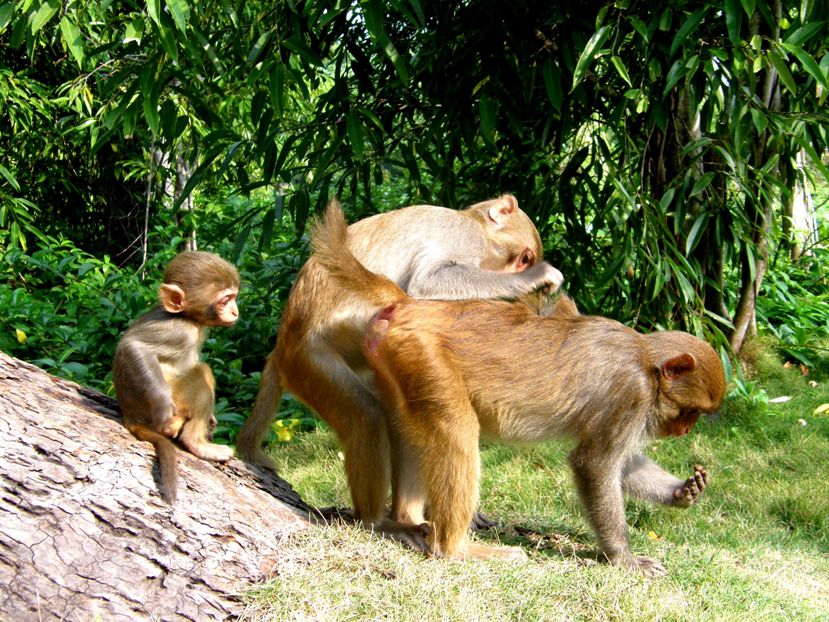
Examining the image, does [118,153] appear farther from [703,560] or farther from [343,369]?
[703,560]

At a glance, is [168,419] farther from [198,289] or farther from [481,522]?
[481,522]

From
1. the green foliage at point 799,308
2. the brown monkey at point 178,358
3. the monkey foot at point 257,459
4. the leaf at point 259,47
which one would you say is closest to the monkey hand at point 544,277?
the brown monkey at point 178,358

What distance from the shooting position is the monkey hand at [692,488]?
4.68 m

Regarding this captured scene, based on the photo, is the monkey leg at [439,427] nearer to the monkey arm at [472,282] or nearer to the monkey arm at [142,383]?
the monkey arm at [472,282]

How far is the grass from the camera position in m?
3.70

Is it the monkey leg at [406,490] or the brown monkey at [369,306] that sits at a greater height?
the brown monkey at [369,306]

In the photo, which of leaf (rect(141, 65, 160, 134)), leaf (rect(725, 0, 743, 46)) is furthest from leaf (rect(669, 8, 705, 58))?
leaf (rect(141, 65, 160, 134))

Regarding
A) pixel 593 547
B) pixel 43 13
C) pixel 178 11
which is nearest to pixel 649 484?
pixel 593 547

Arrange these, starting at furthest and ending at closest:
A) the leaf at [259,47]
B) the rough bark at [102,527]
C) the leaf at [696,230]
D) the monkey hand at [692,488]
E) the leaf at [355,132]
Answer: the leaf at [696,230] → the leaf at [355,132] → the leaf at [259,47] → the monkey hand at [692,488] → the rough bark at [102,527]

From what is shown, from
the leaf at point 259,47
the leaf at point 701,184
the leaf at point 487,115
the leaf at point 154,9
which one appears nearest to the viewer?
the leaf at point 154,9

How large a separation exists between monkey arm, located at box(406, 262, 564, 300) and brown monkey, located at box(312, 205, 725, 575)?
220mm

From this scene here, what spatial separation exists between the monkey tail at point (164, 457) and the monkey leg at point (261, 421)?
2.09 ft

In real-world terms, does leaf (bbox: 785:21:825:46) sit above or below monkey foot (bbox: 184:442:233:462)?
above

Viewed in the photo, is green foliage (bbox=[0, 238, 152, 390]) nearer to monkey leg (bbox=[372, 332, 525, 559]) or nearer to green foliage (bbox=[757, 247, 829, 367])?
monkey leg (bbox=[372, 332, 525, 559])
